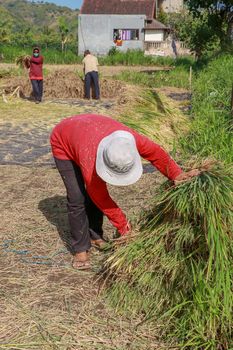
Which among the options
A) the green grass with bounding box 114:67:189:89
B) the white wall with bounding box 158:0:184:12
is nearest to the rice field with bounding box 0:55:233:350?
the green grass with bounding box 114:67:189:89

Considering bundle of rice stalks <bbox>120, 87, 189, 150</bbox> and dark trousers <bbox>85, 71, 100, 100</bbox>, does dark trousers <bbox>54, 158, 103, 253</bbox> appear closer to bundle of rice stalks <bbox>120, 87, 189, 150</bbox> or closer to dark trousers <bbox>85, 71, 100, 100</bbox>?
bundle of rice stalks <bbox>120, 87, 189, 150</bbox>

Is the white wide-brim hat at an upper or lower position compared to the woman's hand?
upper

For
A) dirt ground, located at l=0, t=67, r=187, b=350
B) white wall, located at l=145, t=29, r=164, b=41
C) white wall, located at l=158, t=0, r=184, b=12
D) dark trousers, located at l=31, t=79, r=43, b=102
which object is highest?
white wall, located at l=158, t=0, r=184, b=12

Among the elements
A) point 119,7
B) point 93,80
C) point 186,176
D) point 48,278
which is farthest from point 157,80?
point 119,7

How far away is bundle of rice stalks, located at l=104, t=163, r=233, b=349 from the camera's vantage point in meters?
2.39

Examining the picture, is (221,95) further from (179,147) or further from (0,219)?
(0,219)

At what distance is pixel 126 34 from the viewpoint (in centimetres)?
3719

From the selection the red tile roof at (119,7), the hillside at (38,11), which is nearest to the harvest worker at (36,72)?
the red tile roof at (119,7)

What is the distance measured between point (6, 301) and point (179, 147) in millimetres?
3930

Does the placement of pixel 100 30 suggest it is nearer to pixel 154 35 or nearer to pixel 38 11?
pixel 154 35

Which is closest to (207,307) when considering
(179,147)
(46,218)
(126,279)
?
(126,279)

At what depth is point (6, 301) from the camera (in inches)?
112

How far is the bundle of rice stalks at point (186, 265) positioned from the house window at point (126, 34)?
35.5 metres

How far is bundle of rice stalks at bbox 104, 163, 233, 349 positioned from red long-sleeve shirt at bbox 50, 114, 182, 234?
164mm
